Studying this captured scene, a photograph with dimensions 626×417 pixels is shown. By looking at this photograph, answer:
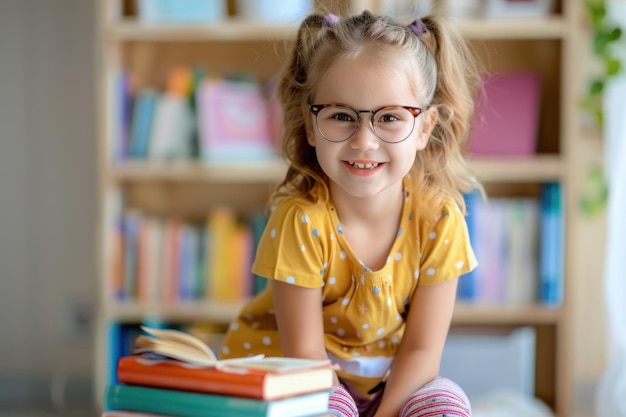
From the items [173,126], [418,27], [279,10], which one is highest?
[279,10]

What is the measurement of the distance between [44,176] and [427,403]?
1724 millimetres

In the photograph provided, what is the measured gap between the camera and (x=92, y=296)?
2.59 meters

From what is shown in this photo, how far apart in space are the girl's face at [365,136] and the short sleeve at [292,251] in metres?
0.10

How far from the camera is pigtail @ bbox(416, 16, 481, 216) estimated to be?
4.19ft

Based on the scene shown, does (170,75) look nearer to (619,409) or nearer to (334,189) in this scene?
(334,189)

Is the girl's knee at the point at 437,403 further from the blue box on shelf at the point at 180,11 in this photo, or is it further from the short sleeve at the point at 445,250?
the blue box on shelf at the point at 180,11

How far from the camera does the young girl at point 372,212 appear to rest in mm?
1185

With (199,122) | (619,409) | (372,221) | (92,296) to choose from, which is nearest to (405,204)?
(372,221)

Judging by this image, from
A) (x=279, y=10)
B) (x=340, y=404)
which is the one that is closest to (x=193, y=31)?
(x=279, y=10)

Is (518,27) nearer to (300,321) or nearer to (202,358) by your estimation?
(300,321)

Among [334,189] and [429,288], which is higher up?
[334,189]

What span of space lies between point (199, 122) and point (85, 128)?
42 cm

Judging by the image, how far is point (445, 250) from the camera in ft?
4.24

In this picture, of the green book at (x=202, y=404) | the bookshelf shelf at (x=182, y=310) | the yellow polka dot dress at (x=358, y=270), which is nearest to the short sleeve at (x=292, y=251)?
the yellow polka dot dress at (x=358, y=270)
